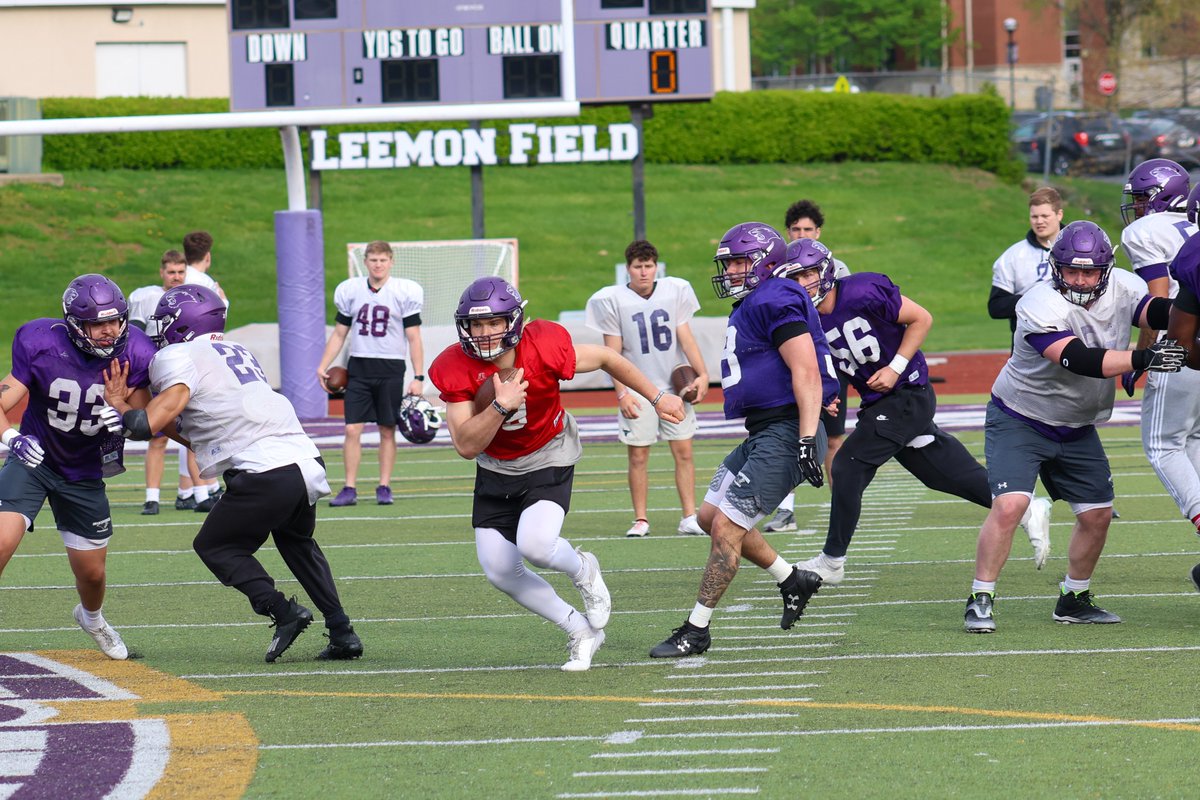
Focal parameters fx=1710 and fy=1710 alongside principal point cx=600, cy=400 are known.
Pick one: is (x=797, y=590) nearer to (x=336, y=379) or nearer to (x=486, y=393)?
(x=486, y=393)

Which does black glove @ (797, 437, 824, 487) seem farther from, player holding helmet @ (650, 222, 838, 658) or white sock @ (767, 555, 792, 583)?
white sock @ (767, 555, 792, 583)

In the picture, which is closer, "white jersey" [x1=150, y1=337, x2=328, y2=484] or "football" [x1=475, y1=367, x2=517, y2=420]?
"football" [x1=475, y1=367, x2=517, y2=420]

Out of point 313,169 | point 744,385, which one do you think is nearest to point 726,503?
point 744,385

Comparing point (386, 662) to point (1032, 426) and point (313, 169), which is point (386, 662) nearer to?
point (1032, 426)

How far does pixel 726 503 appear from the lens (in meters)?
6.75

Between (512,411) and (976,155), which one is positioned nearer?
(512,411)

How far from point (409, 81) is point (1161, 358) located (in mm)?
13847

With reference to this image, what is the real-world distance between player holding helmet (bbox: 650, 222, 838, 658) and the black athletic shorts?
2.10 ft

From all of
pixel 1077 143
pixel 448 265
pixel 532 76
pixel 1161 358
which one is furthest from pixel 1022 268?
pixel 1077 143

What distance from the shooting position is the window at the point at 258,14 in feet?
62.3

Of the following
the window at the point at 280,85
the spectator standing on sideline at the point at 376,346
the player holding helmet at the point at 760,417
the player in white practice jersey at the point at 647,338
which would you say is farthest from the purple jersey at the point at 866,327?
the window at the point at 280,85

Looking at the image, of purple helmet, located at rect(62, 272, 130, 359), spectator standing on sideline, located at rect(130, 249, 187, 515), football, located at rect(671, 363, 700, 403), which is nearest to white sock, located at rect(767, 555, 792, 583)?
football, located at rect(671, 363, 700, 403)

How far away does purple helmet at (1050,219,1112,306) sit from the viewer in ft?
21.7

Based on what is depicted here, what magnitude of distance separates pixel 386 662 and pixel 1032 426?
2799 millimetres
